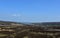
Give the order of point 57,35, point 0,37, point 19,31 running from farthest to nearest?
point 0,37 < point 19,31 < point 57,35

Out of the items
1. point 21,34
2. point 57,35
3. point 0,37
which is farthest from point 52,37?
point 0,37

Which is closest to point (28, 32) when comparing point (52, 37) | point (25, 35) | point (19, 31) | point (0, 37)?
point (25, 35)

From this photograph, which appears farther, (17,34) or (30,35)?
(17,34)

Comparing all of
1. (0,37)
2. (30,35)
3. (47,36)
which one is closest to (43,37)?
(47,36)

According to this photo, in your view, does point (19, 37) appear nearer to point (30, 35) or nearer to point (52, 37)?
point (30, 35)

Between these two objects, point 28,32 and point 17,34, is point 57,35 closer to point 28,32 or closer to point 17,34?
point 28,32

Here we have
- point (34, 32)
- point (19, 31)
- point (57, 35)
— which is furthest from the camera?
point (19, 31)

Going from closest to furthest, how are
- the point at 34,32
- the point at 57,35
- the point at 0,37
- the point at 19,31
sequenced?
the point at 57,35, the point at 34,32, the point at 19,31, the point at 0,37

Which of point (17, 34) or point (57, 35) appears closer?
point (57, 35)
